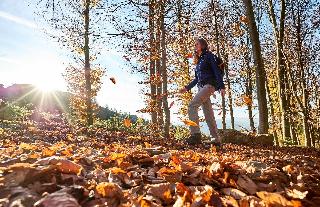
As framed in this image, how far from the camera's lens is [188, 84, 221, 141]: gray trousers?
664 cm

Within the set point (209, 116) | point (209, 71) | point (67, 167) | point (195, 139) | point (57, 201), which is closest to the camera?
point (57, 201)

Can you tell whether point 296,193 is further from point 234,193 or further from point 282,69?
point 282,69

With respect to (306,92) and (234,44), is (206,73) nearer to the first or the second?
(306,92)

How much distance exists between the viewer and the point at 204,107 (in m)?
7.02

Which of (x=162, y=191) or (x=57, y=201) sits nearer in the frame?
(x=57, y=201)

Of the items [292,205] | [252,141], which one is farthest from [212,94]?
[292,205]

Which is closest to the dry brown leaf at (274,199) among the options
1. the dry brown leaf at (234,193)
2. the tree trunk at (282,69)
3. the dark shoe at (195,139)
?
the dry brown leaf at (234,193)

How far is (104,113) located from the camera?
3753 cm

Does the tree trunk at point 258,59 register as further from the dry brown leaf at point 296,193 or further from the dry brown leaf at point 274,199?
the dry brown leaf at point 274,199

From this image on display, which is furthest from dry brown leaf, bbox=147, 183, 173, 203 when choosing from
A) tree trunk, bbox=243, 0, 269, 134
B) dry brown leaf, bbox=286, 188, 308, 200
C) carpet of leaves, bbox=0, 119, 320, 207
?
tree trunk, bbox=243, 0, 269, 134

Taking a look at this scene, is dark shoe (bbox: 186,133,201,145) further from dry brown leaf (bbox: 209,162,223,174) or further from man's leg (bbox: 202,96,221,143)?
dry brown leaf (bbox: 209,162,223,174)

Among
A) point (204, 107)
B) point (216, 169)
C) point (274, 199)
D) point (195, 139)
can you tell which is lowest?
point (274, 199)

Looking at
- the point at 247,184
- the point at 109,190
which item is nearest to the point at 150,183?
the point at 109,190

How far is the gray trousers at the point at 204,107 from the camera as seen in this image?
261 inches
